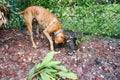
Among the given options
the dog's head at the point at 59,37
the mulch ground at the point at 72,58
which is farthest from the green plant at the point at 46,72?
the dog's head at the point at 59,37

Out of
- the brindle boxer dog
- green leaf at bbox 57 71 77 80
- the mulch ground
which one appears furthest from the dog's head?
green leaf at bbox 57 71 77 80

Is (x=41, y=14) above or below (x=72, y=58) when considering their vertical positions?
above

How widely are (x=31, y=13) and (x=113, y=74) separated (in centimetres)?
249

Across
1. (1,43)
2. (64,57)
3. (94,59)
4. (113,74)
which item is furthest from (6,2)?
(113,74)

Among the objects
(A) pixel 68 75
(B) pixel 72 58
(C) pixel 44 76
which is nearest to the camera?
(C) pixel 44 76

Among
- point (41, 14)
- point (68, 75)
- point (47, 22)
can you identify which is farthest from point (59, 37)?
point (68, 75)

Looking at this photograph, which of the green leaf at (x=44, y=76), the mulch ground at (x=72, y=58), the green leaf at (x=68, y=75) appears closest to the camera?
the green leaf at (x=44, y=76)

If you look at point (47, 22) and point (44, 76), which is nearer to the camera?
point (44, 76)

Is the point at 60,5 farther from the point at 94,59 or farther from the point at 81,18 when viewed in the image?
the point at 94,59

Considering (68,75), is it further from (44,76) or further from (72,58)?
(72,58)

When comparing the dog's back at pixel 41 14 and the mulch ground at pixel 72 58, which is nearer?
the mulch ground at pixel 72 58

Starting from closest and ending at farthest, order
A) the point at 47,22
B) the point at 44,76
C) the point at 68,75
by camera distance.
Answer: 1. the point at 44,76
2. the point at 68,75
3. the point at 47,22

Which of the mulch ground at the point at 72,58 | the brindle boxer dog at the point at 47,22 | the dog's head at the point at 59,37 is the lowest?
the mulch ground at the point at 72,58

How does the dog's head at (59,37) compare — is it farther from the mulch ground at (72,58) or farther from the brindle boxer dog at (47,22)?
the mulch ground at (72,58)
